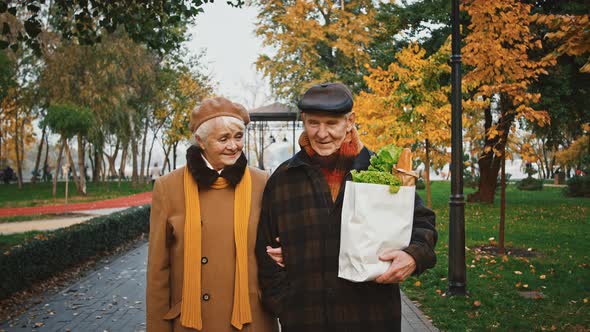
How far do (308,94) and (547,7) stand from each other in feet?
62.9

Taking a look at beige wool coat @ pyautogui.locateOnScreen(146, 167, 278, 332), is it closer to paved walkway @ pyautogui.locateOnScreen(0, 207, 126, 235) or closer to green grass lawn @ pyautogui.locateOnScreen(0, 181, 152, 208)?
paved walkway @ pyautogui.locateOnScreen(0, 207, 126, 235)

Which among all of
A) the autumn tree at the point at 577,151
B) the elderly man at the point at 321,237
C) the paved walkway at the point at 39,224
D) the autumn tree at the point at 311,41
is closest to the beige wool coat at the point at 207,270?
the elderly man at the point at 321,237

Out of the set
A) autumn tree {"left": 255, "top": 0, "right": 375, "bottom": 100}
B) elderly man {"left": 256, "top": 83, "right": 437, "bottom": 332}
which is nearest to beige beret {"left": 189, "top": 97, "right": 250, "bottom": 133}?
elderly man {"left": 256, "top": 83, "right": 437, "bottom": 332}

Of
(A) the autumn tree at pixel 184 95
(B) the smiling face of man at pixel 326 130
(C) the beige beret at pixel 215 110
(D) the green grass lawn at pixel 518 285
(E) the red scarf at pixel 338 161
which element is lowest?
(D) the green grass lawn at pixel 518 285

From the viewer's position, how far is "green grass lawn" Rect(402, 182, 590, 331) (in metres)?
6.45

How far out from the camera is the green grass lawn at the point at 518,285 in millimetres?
6449

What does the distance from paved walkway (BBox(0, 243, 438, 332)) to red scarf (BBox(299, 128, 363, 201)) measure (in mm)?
3788

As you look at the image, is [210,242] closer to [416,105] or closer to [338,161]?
[338,161]

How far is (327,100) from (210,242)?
3.11 ft

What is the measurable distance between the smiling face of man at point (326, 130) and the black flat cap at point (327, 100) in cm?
4

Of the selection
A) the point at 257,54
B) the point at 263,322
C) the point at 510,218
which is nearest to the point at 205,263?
the point at 263,322

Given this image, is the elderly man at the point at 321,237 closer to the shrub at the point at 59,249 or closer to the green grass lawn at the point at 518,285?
the green grass lawn at the point at 518,285

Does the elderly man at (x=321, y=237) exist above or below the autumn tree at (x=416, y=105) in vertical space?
below

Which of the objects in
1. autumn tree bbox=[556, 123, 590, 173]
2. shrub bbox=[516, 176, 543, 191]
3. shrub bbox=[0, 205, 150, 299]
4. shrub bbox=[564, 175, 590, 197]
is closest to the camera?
shrub bbox=[0, 205, 150, 299]
